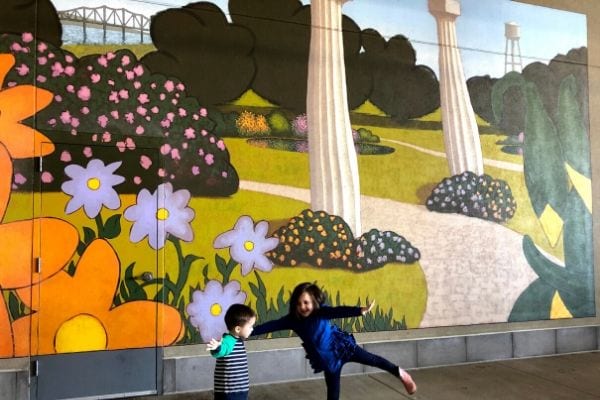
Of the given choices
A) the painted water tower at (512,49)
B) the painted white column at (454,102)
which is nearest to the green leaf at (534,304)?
the painted white column at (454,102)

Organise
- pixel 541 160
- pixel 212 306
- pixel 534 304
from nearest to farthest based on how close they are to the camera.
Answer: pixel 212 306
pixel 534 304
pixel 541 160

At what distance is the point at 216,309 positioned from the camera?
6.11m

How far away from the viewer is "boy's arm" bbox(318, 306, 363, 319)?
453 cm

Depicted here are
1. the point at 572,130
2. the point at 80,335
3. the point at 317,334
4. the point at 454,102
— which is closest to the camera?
the point at 317,334

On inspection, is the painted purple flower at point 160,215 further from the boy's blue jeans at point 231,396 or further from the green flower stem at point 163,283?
the boy's blue jeans at point 231,396

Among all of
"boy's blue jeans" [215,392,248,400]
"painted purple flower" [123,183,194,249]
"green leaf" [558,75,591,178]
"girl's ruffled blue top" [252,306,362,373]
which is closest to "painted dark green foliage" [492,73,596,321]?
"green leaf" [558,75,591,178]

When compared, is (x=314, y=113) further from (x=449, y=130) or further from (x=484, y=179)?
(x=484, y=179)

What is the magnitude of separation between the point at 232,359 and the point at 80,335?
2305 mm

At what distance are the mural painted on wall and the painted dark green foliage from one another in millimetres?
28

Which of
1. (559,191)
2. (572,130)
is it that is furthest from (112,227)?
(572,130)

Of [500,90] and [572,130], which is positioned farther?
[572,130]

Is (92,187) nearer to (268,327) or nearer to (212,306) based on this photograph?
(212,306)

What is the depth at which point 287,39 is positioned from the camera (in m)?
6.63

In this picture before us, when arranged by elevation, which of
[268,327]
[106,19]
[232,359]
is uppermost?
[106,19]
